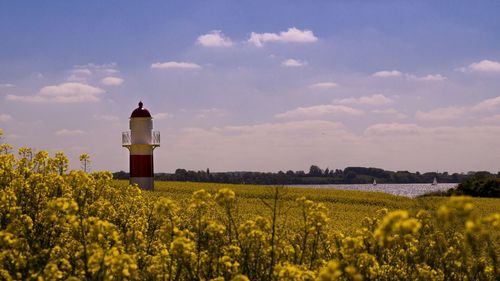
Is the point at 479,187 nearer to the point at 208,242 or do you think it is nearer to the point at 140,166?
the point at 140,166

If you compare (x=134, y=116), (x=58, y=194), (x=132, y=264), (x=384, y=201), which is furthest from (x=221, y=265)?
(x=384, y=201)

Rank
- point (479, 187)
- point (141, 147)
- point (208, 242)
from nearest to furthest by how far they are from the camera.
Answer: point (208, 242) < point (141, 147) < point (479, 187)

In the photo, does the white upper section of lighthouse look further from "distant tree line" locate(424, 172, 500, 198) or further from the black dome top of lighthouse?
"distant tree line" locate(424, 172, 500, 198)

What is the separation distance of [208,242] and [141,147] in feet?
75.1

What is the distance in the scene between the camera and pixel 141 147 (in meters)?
29.5

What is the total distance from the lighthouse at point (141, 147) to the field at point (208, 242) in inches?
625

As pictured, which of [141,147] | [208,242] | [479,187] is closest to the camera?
[208,242]

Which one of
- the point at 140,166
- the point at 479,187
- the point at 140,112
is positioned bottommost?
the point at 479,187

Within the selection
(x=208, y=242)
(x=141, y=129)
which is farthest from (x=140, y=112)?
(x=208, y=242)

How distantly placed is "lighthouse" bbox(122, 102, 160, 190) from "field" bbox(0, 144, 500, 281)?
15.9 meters

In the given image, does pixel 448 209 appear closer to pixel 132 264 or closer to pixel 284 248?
pixel 132 264

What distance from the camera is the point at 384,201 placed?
103 ft

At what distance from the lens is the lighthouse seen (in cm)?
2944

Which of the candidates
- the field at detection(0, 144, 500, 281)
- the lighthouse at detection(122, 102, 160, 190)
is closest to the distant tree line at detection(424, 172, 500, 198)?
the lighthouse at detection(122, 102, 160, 190)
